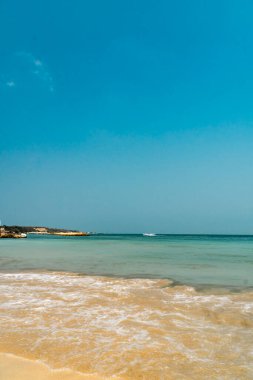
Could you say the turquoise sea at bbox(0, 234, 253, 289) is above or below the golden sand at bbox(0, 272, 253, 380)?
below

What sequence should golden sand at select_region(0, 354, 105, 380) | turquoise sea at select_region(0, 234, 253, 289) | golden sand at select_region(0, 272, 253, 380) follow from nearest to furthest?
golden sand at select_region(0, 354, 105, 380)
golden sand at select_region(0, 272, 253, 380)
turquoise sea at select_region(0, 234, 253, 289)

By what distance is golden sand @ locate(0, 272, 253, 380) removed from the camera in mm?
3736

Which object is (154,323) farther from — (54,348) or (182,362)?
(54,348)

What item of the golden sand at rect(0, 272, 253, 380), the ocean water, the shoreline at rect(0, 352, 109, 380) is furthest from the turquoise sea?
the shoreline at rect(0, 352, 109, 380)

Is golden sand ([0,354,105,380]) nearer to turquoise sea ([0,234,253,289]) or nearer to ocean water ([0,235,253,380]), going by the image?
ocean water ([0,235,253,380])

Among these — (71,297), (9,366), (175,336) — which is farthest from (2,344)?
(71,297)

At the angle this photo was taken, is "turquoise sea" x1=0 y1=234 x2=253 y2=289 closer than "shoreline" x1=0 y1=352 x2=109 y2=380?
No

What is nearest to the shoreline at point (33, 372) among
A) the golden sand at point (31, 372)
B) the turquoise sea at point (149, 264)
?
the golden sand at point (31, 372)

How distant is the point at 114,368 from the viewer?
372 centimetres

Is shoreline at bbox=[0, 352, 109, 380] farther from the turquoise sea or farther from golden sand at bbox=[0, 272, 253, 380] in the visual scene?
the turquoise sea

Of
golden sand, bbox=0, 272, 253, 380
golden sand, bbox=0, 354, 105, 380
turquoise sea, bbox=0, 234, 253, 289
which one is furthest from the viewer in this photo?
turquoise sea, bbox=0, 234, 253, 289

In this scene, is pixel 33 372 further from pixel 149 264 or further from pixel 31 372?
pixel 149 264

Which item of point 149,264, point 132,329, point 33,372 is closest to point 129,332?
point 132,329

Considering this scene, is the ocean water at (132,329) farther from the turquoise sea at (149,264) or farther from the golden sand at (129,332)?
the turquoise sea at (149,264)
